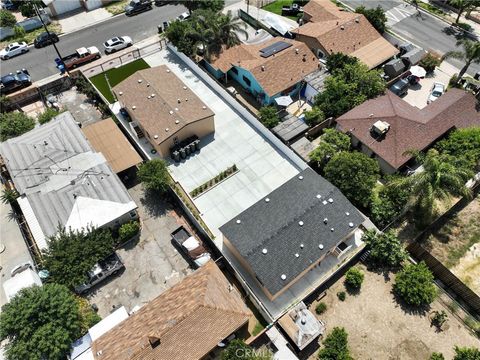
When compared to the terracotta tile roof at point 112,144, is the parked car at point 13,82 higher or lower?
higher

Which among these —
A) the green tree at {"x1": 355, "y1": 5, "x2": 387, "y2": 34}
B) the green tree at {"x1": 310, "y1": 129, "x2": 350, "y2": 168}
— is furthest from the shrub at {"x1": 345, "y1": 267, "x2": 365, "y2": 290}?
the green tree at {"x1": 355, "y1": 5, "x2": 387, "y2": 34}

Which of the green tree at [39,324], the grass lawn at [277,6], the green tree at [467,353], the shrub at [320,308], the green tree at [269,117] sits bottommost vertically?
the green tree at [467,353]

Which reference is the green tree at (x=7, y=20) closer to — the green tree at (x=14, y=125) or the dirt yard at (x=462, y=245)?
the green tree at (x=14, y=125)

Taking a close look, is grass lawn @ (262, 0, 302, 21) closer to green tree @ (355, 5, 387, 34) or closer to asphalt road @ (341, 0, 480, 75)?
asphalt road @ (341, 0, 480, 75)

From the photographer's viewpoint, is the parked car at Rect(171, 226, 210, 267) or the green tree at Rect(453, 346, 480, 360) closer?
the green tree at Rect(453, 346, 480, 360)

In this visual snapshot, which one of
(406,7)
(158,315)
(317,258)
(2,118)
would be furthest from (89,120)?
(406,7)

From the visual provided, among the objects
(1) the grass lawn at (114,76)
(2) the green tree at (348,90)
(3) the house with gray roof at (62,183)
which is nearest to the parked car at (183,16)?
(1) the grass lawn at (114,76)

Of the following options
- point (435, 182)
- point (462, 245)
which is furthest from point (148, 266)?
point (462, 245)
